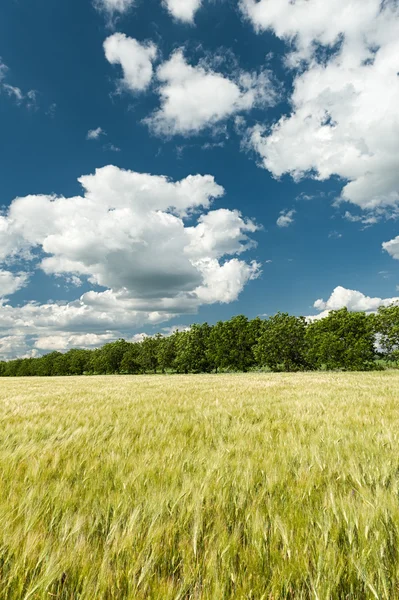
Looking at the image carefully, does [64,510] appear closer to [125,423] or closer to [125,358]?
[125,423]

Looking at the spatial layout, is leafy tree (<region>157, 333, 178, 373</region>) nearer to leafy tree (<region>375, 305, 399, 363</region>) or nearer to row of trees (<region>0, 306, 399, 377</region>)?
row of trees (<region>0, 306, 399, 377</region>)

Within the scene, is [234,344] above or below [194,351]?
above

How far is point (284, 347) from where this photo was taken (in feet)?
186

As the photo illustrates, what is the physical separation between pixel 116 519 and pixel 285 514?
1198 millimetres

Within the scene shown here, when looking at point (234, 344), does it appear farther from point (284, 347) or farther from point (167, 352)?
point (167, 352)

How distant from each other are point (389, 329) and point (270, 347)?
20183mm

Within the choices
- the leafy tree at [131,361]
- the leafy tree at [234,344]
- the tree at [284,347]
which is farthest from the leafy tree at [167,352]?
the tree at [284,347]

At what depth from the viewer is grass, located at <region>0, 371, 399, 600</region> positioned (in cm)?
144

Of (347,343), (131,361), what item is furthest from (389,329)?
(131,361)

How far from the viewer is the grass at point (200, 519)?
144 cm

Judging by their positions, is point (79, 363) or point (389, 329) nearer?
point (389, 329)

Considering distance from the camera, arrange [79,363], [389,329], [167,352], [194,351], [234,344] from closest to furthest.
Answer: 1. [389,329]
2. [234,344]
3. [194,351]
4. [167,352]
5. [79,363]

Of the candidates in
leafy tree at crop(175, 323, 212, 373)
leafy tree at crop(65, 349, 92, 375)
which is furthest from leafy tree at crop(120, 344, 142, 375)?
leafy tree at crop(175, 323, 212, 373)

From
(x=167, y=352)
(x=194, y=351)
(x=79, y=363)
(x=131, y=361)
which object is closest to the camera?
(x=194, y=351)
